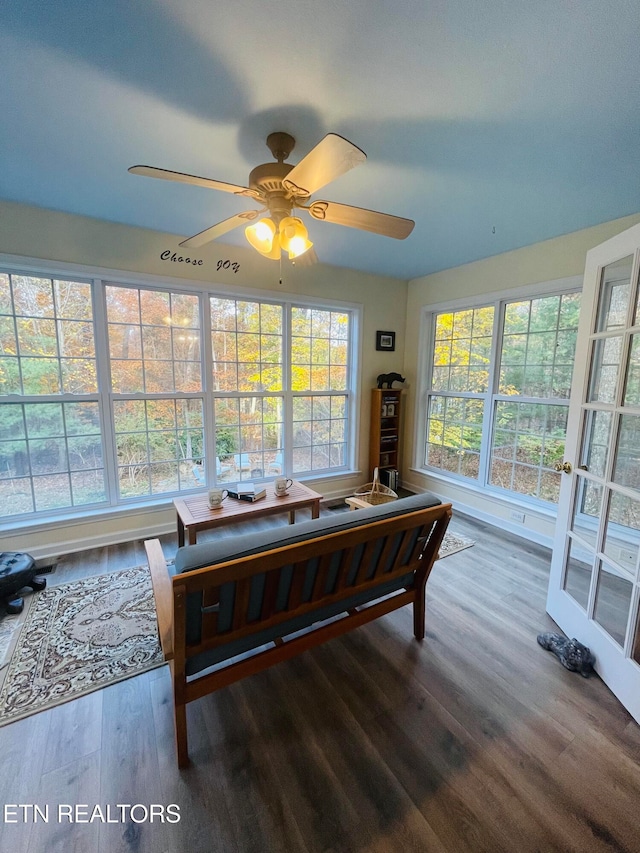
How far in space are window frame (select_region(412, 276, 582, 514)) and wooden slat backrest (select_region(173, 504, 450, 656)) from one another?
6.67 ft

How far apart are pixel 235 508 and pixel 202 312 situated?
73.5 inches

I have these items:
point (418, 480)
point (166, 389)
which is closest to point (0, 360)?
point (166, 389)

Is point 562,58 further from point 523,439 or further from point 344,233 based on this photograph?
point 523,439

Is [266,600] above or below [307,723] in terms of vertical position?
above

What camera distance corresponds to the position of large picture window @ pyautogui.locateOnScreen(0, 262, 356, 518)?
2.70 meters

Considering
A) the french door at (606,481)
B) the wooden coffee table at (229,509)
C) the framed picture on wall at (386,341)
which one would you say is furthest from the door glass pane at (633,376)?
the framed picture on wall at (386,341)

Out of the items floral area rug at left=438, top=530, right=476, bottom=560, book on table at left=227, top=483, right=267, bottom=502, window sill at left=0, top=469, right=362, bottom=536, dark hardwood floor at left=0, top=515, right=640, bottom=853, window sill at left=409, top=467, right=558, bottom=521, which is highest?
book on table at left=227, top=483, right=267, bottom=502

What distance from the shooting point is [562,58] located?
1.25 meters

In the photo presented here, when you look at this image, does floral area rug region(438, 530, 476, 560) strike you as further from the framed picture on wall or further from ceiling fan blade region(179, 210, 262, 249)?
ceiling fan blade region(179, 210, 262, 249)

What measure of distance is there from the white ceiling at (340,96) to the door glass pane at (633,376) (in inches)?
38.7

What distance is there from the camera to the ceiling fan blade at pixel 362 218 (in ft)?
5.38

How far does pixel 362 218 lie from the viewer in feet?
5.59

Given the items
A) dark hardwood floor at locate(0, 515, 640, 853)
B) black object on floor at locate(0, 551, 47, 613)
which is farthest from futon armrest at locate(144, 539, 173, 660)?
black object on floor at locate(0, 551, 47, 613)

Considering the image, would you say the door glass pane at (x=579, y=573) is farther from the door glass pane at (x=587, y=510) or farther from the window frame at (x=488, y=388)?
the window frame at (x=488, y=388)
